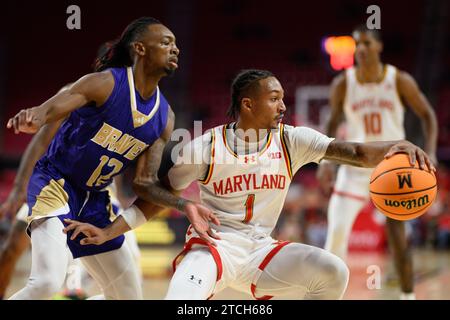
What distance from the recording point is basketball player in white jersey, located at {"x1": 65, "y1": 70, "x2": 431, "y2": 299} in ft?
11.9

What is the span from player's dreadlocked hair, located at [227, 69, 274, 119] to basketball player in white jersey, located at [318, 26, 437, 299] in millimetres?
2012

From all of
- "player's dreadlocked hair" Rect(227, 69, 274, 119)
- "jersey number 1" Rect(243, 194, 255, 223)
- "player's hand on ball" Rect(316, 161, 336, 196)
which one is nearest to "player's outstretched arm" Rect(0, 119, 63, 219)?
"player's dreadlocked hair" Rect(227, 69, 274, 119)

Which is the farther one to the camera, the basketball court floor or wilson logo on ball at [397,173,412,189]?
the basketball court floor

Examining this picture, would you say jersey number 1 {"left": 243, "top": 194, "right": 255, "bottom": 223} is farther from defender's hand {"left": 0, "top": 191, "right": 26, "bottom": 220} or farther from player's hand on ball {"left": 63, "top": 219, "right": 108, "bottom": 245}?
defender's hand {"left": 0, "top": 191, "right": 26, "bottom": 220}

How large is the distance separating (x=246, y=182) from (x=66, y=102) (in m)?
1.08

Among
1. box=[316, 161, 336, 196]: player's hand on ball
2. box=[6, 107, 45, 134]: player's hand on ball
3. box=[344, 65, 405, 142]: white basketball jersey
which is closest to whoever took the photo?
box=[6, 107, 45, 134]: player's hand on ball

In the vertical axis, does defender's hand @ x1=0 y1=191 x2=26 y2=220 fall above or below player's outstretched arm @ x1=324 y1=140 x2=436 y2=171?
below

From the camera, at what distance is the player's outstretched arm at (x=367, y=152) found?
3562 millimetres

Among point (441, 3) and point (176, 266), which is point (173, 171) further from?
point (441, 3)

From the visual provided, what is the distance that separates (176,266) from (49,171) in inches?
39.8

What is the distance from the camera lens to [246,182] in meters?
3.72

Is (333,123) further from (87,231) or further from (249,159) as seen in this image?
(87,231)

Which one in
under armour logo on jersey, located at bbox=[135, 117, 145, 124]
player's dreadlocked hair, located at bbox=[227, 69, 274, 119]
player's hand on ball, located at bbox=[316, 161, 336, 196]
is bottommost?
player's hand on ball, located at bbox=[316, 161, 336, 196]
